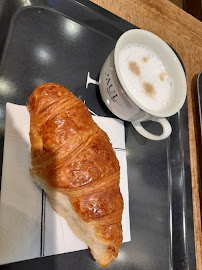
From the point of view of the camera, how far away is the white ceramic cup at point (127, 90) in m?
0.63

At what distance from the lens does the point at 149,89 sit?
2.24 ft

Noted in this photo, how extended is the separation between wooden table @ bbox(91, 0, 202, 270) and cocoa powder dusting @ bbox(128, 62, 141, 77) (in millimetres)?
296

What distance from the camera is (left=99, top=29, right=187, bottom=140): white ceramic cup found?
627 mm

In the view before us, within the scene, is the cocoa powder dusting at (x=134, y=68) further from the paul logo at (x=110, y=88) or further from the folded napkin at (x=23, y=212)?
the folded napkin at (x=23, y=212)

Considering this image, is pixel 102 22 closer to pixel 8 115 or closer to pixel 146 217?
pixel 8 115

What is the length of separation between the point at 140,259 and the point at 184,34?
2.93ft

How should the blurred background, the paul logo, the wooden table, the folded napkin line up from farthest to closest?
1. the blurred background
2. the wooden table
3. the paul logo
4. the folded napkin

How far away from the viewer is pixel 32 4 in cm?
72

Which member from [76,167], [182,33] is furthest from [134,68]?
[182,33]

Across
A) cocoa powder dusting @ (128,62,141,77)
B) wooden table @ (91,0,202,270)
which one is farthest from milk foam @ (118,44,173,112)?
wooden table @ (91,0,202,270)

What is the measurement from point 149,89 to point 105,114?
0.17m

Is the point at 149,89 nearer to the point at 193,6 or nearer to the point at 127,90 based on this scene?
the point at 127,90

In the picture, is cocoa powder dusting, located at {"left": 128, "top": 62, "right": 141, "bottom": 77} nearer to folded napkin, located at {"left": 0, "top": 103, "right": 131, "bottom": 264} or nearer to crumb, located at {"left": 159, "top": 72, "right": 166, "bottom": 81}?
crumb, located at {"left": 159, "top": 72, "right": 166, "bottom": 81}

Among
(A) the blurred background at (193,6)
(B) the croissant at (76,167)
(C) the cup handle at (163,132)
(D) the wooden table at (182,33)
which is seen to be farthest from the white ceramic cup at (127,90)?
(A) the blurred background at (193,6)
